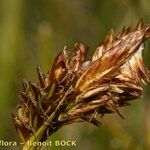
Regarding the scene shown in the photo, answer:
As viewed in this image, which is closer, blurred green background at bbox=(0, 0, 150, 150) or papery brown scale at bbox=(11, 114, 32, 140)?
papery brown scale at bbox=(11, 114, 32, 140)

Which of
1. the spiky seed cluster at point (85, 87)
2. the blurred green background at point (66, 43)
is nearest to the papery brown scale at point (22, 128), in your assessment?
the spiky seed cluster at point (85, 87)

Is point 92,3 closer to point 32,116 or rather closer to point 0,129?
point 0,129

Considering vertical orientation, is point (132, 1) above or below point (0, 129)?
above

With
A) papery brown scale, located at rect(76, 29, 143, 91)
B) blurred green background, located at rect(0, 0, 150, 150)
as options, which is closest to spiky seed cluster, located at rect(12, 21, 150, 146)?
papery brown scale, located at rect(76, 29, 143, 91)

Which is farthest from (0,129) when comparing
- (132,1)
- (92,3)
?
(92,3)

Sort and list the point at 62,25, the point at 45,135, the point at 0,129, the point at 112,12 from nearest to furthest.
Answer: the point at 45,135 < the point at 0,129 < the point at 112,12 < the point at 62,25

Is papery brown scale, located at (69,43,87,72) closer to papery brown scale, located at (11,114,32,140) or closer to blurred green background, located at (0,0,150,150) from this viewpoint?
papery brown scale, located at (11,114,32,140)
